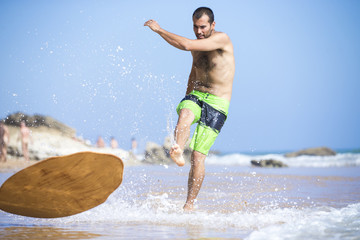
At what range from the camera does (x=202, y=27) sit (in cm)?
453

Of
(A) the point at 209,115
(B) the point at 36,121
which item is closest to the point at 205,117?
(A) the point at 209,115

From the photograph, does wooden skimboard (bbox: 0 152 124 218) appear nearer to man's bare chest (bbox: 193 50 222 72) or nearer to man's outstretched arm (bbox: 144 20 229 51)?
man's outstretched arm (bbox: 144 20 229 51)

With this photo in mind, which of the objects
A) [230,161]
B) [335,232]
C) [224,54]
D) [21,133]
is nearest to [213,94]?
[224,54]

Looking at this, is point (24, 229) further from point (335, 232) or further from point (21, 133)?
point (21, 133)

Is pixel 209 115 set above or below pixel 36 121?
above

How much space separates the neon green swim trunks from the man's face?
24.6 inches

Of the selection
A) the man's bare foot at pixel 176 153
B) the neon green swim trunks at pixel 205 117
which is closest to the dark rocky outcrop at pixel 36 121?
the neon green swim trunks at pixel 205 117

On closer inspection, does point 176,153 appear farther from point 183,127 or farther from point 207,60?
point 207,60

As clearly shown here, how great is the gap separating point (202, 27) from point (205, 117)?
92 centimetres

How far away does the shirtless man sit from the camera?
4.54 metres

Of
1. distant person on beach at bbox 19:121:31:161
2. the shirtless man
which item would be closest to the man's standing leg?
the shirtless man

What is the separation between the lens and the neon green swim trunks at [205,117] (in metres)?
4.72

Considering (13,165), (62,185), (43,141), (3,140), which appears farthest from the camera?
(43,141)

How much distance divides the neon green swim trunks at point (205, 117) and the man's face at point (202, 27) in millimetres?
625
